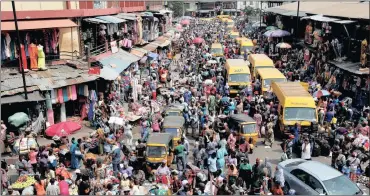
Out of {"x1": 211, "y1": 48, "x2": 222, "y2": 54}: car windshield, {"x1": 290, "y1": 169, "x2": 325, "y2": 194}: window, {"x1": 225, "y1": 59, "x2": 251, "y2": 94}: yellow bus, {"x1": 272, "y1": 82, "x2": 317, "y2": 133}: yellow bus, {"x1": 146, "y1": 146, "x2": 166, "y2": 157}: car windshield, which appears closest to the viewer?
{"x1": 290, "y1": 169, "x2": 325, "y2": 194}: window

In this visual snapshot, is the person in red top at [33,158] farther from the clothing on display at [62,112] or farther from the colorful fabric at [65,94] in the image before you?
the clothing on display at [62,112]

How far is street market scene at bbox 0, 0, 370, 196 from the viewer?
13695 mm

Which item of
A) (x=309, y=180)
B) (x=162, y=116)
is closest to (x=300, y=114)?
(x=162, y=116)

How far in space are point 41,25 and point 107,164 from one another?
9.52m

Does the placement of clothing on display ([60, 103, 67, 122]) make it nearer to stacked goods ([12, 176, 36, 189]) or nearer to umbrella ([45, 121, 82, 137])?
umbrella ([45, 121, 82, 137])

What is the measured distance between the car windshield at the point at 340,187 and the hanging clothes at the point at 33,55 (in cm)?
1529

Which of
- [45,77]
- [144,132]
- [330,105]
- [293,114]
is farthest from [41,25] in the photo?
[330,105]

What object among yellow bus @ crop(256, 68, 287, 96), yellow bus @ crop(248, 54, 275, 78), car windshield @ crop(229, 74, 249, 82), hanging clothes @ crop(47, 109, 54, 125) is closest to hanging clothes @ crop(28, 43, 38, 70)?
hanging clothes @ crop(47, 109, 54, 125)

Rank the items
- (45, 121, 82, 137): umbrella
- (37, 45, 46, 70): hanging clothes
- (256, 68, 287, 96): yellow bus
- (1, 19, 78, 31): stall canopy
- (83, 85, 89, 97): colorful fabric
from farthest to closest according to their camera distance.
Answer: (256, 68, 287, 96): yellow bus
(83, 85, 89, 97): colorful fabric
(37, 45, 46, 70): hanging clothes
(1, 19, 78, 31): stall canopy
(45, 121, 82, 137): umbrella

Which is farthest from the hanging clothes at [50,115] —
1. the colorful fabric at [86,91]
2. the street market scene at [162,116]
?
the colorful fabric at [86,91]

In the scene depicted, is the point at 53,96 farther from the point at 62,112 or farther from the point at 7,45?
the point at 7,45

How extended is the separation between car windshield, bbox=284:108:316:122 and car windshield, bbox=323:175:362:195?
22.9 feet

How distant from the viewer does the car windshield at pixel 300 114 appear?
19.5m

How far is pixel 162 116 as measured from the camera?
20938 mm
